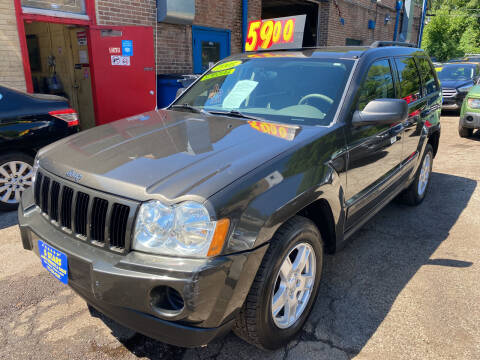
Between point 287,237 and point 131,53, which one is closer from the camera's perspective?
point 287,237

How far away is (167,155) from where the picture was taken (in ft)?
7.29

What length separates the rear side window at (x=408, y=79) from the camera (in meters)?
3.79

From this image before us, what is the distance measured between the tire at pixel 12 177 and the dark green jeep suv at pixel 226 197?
6.73ft

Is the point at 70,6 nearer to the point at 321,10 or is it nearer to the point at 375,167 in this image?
the point at 375,167

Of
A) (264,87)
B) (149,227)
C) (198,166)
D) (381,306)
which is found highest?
(264,87)

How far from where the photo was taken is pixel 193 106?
341 cm

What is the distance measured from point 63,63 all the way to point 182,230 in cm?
859

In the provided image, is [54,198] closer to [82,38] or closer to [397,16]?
[82,38]

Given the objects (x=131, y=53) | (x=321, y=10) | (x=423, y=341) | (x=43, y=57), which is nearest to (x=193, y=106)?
(x=423, y=341)

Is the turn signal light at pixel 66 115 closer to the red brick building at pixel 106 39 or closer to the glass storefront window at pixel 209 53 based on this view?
the red brick building at pixel 106 39

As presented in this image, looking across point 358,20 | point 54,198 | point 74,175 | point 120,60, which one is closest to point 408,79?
point 74,175

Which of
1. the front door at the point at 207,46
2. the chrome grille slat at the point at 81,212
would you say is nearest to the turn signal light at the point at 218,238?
the chrome grille slat at the point at 81,212

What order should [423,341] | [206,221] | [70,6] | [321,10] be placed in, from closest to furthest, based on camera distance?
1. [206,221]
2. [423,341]
3. [70,6]
4. [321,10]

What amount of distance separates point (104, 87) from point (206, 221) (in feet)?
21.6
